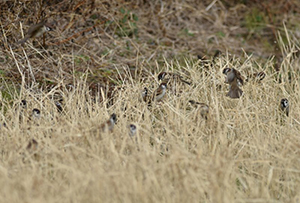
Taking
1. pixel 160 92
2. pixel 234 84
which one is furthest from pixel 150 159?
pixel 234 84

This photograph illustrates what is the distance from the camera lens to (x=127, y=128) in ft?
16.9

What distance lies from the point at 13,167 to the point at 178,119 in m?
1.74

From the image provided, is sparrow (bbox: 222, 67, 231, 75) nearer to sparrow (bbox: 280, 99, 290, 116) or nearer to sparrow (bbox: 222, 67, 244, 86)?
sparrow (bbox: 222, 67, 244, 86)

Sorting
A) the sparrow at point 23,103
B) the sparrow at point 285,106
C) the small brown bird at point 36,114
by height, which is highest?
the sparrow at point 23,103

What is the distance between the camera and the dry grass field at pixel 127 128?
13.1 feet

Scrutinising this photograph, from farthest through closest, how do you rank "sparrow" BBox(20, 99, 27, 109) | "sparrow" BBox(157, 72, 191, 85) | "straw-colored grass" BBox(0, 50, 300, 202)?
"sparrow" BBox(157, 72, 191, 85) < "sparrow" BBox(20, 99, 27, 109) < "straw-colored grass" BBox(0, 50, 300, 202)

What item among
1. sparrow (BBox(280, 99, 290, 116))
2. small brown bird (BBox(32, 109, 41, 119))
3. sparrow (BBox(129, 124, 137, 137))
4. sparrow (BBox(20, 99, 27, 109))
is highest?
sparrow (BBox(20, 99, 27, 109))

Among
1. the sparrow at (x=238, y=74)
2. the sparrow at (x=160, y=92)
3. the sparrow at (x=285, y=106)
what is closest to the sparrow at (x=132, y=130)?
the sparrow at (x=160, y=92)

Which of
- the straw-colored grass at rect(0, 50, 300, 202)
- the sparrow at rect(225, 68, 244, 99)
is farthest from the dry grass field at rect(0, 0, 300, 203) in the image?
the sparrow at rect(225, 68, 244, 99)

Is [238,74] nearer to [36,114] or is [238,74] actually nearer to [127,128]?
[127,128]

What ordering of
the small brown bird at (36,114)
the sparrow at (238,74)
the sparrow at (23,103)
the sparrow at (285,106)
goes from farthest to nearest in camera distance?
1. the sparrow at (285,106)
2. the sparrow at (238,74)
3. the sparrow at (23,103)
4. the small brown bird at (36,114)

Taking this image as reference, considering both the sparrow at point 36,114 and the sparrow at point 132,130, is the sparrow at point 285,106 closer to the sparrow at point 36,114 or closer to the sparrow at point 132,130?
the sparrow at point 132,130

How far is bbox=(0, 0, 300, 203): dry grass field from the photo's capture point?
3.99m

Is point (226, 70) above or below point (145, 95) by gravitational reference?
above
